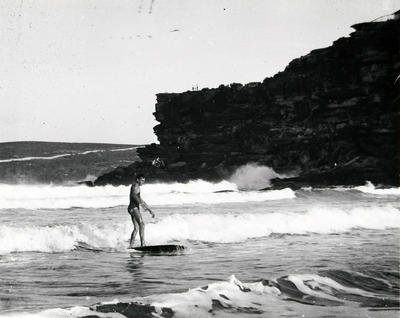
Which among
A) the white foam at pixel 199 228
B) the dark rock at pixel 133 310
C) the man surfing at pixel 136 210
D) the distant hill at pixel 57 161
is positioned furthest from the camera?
the distant hill at pixel 57 161

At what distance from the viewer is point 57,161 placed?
110062 mm

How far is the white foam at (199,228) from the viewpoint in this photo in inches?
645

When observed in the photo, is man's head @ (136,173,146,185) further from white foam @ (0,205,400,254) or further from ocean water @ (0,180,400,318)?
white foam @ (0,205,400,254)

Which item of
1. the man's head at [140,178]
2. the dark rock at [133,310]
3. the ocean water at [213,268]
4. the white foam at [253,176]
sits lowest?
the white foam at [253,176]

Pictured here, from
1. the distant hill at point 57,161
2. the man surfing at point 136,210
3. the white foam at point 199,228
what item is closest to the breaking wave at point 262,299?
the man surfing at point 136,210

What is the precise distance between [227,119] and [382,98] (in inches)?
800

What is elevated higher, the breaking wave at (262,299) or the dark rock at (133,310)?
the dark rock at (133,310)

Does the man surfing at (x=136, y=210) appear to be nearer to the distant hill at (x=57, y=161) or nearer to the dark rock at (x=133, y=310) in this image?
the dark rock at (x=133, y=310)

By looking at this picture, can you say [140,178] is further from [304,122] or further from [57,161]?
[57,161]

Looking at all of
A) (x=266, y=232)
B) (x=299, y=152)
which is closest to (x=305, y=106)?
(x=299, y=152)

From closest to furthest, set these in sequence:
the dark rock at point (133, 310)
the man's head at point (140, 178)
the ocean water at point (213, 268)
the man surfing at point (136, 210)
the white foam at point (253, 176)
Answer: the dark rock at point (133, 310) → the ocean water at point (213, 268) → the man's head at point (140, 178) → the man surfing at point (136, 210) → the white foam at point (253, 176)

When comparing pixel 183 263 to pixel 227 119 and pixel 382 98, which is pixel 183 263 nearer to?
pixel 382 98

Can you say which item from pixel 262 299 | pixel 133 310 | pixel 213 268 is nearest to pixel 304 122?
pixel 213 268

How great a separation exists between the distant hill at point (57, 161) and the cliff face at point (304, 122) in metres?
28.1
